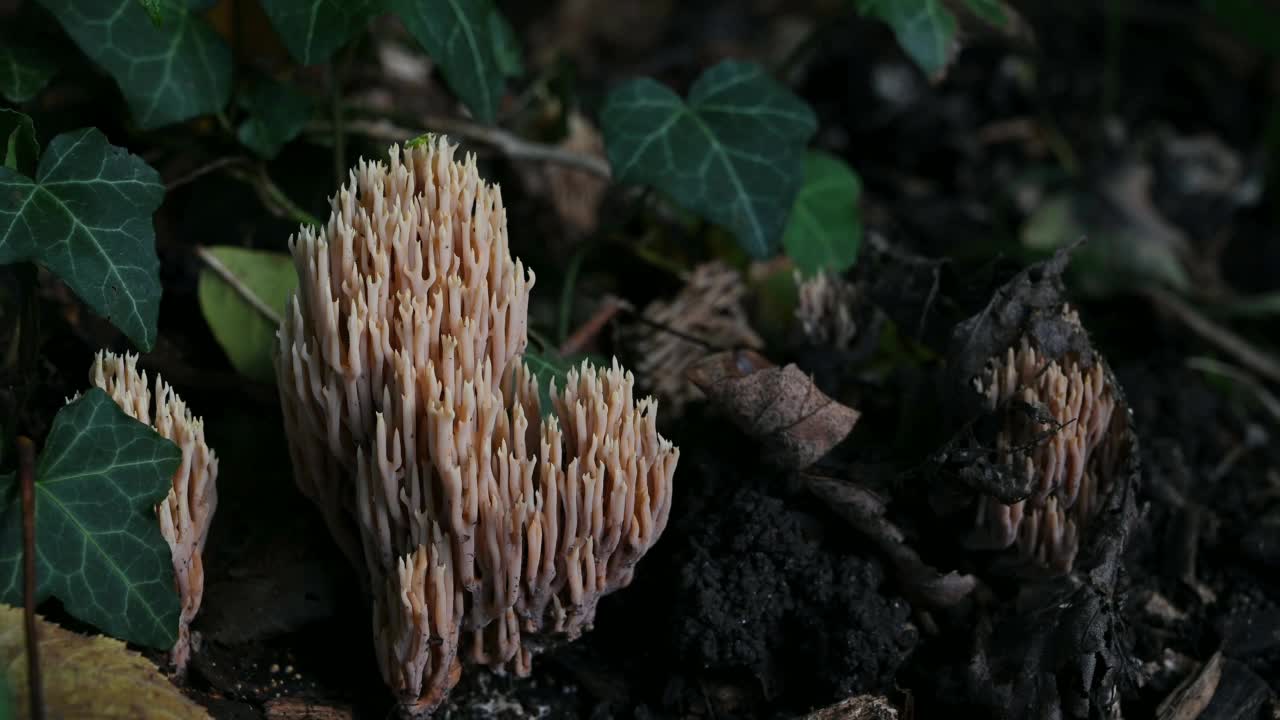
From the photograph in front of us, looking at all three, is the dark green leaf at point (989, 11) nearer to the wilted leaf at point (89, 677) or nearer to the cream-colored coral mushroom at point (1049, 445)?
the cream-colored coral mushroom at point (1049, 445)

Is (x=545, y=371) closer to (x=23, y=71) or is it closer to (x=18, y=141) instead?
(x=18, y=141)

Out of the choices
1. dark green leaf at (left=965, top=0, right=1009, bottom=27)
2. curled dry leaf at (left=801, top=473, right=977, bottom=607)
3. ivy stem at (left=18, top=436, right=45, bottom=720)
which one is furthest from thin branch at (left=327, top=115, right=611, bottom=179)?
ivy stem at (left=18, top=436, right=45, bottom=720)

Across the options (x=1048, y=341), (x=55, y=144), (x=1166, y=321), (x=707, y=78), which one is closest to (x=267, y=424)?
(x=55, y=144)

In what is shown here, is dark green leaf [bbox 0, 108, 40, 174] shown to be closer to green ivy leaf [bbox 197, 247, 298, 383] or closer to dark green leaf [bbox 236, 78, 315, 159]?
green ivy leaf [bbox 197, 247, 298, 383]

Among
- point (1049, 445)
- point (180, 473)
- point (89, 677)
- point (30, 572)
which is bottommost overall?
point (89, 677)

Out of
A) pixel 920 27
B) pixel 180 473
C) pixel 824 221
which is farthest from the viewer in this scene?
pixel 824 221

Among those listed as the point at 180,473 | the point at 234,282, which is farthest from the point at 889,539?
the point at 234,282
